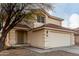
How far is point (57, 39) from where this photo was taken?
4.20 metres

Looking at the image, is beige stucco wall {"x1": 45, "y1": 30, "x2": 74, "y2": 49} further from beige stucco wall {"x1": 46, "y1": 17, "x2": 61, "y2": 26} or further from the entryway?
the entryway

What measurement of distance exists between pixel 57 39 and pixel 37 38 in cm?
53

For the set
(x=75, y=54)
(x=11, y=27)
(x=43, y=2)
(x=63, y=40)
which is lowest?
(x=75, y=54)

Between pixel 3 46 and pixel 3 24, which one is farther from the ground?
pixel 3 24

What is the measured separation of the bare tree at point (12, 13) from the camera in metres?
4.07

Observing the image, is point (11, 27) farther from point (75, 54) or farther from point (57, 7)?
point (75, 54)

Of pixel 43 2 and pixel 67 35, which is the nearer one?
pixel 43 2

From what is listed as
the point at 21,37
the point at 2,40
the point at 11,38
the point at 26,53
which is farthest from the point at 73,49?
the point at 2,40

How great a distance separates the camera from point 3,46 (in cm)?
408

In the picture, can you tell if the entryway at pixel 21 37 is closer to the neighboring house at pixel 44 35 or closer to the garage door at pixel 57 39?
the neighboring house at pixel 44 35

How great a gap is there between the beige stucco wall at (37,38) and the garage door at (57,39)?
152 mm

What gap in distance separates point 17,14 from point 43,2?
2.26 feet

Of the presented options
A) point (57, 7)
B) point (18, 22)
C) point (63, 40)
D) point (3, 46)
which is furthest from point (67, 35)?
point (3, 46)

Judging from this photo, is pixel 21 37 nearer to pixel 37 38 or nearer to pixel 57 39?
pixel 37 38
